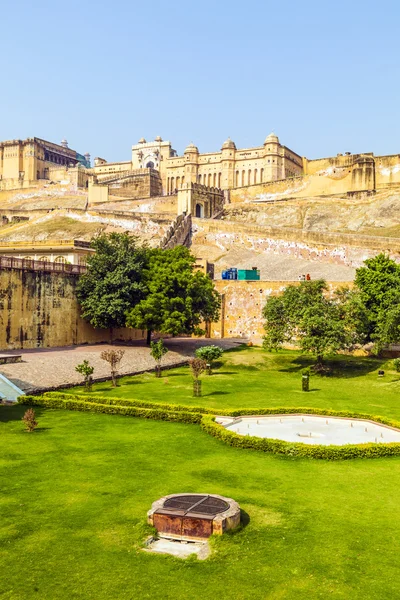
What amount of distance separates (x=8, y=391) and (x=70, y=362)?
6.15 meters

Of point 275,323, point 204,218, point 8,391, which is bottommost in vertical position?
point 8,391

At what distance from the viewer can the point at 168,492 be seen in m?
11.5

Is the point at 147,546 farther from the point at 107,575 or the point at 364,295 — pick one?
the point at 364,295

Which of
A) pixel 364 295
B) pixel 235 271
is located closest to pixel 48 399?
pixel 364 295

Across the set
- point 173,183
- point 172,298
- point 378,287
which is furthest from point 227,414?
point 173,183

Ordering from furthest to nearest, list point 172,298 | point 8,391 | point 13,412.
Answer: point 172,298
point 8,391
point 13,412

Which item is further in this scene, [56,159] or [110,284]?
[56,159]

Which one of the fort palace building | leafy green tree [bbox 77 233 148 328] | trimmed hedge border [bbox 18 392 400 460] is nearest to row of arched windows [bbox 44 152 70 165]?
the fort palace building

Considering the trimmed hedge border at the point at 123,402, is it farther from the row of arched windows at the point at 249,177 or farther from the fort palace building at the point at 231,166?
the row of arched windows at the point at 249,177

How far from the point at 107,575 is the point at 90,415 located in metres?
11.2

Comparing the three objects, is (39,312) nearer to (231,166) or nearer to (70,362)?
(70,362)

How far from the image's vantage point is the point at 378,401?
2333 centimetres

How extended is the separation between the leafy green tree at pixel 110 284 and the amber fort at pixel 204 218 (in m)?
0.99

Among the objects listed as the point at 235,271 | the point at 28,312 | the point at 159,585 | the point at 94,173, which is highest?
the point at 94,173
